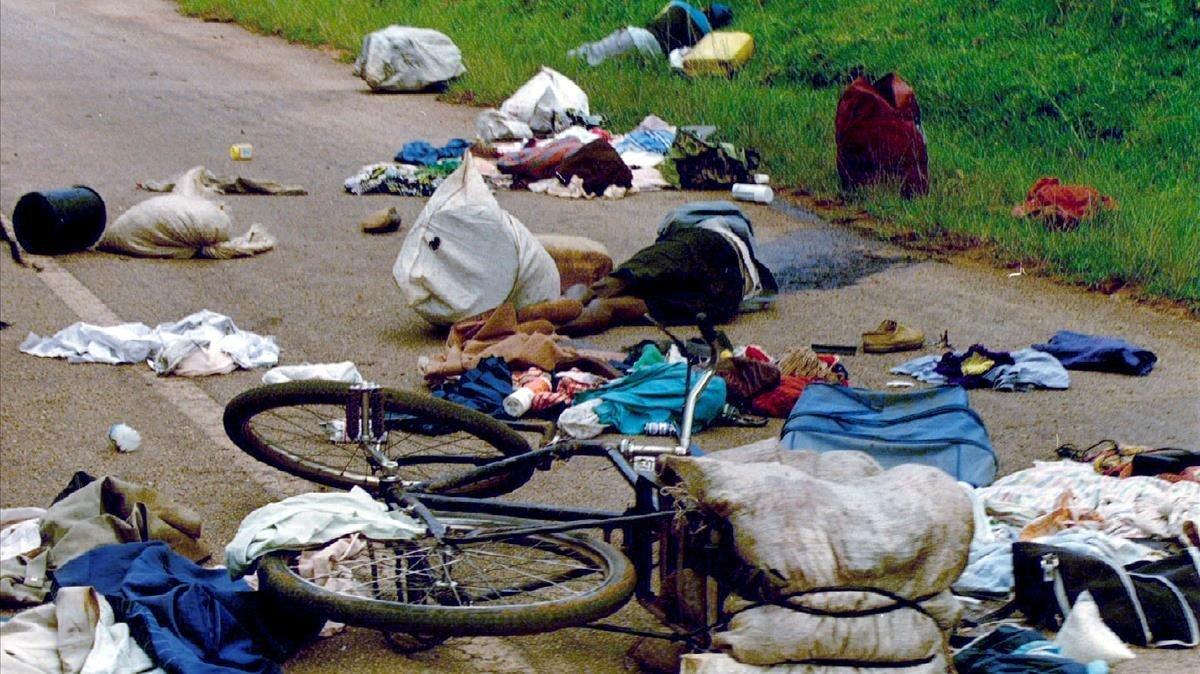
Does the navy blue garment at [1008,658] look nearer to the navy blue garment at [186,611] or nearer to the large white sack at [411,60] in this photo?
the navy blue garment at [186,611]

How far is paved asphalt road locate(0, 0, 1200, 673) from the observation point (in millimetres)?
6062

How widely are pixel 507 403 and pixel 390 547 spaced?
2.50m

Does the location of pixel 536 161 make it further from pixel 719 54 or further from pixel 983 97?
pixel 983 97

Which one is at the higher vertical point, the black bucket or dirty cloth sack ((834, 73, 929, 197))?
dirty cloth sack ((834, 73, 929, 197))

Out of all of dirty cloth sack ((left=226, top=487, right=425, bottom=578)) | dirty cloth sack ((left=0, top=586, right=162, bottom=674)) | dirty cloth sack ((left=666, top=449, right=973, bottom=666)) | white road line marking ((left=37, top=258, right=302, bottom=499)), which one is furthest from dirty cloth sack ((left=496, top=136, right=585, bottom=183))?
dirty cloth sack ((left=666, top=449, right=973, bottom=666))

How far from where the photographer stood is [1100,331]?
27.4 ft

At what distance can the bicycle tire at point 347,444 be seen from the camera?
16.8 feet

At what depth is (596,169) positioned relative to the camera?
11977 mm

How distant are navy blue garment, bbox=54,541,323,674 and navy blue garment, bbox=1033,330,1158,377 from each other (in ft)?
15.1

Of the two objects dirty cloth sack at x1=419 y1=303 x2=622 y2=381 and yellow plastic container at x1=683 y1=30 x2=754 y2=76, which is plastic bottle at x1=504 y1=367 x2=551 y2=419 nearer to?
dirty cloth sack at x1=419 y1=303 x2=622 y2=381

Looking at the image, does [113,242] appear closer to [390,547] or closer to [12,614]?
[12,614]

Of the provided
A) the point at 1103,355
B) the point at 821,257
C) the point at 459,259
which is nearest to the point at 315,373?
the point at 459,259

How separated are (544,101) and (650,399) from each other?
7395 millimetres

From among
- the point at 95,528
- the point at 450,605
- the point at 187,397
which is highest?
the point at 450,605
